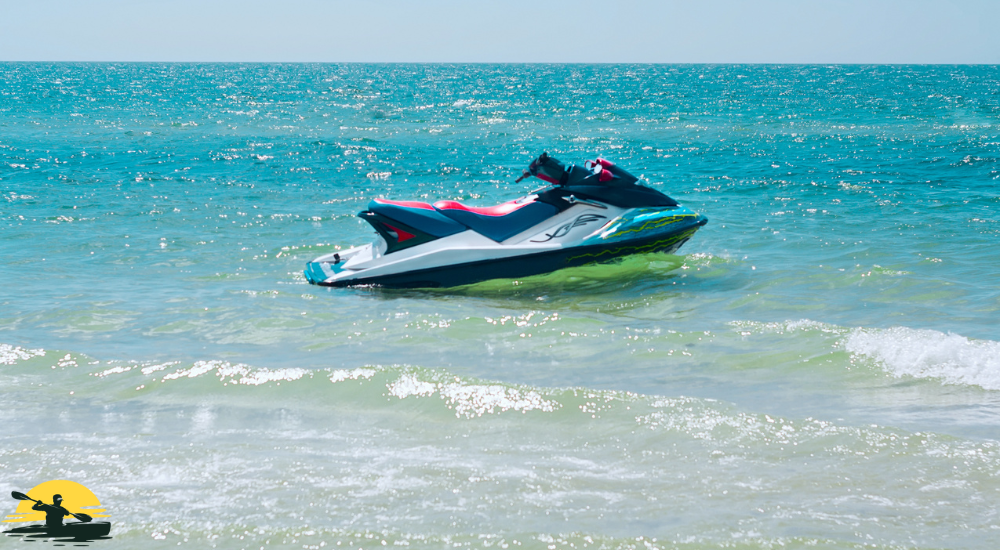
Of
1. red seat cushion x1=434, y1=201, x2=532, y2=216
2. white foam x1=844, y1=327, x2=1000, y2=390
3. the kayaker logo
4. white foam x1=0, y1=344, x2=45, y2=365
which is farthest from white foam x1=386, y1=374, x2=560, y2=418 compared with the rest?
red seat cushion x1=434, y1=201, x2=532, y2=216

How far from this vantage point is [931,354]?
555cm

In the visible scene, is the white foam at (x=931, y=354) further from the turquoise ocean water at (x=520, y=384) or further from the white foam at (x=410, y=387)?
the white foam at (x=410, y=387)

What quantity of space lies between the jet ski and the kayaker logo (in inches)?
175

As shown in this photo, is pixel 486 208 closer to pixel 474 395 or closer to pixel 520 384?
pixel 520 384

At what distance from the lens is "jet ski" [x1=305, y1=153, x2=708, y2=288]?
805cm

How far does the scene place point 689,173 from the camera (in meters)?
18.0

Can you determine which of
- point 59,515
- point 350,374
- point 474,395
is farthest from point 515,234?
point 59,515

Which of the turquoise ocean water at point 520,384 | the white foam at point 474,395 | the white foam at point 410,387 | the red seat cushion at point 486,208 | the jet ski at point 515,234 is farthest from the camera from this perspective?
the red seat cushion at point 486,208

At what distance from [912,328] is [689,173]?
11941 millimetres

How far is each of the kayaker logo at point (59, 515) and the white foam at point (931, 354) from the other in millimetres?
4902

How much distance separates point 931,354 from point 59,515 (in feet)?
18.0

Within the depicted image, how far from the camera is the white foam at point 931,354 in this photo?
17.2 feet

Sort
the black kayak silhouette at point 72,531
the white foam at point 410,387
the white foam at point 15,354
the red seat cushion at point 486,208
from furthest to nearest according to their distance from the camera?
the red seat cushion at point 486,208 → the white foam at point 15,354 → the white foam at point 410,387 → the black kayak silhouette at point 72,531

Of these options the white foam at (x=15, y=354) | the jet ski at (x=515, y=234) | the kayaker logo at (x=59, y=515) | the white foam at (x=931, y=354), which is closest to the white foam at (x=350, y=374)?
the kayaker logo at (x=59, y=515)
